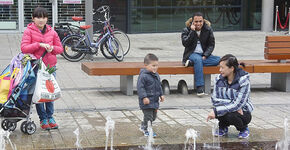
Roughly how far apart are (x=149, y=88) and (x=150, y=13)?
16.7m

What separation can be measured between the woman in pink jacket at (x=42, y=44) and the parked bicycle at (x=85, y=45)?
694 centimetres

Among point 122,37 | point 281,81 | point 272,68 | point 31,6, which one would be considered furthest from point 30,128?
point 31,6

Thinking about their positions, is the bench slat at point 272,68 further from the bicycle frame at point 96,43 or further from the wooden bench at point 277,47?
the bicycle frame at point 96,43

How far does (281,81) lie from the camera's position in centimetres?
1060

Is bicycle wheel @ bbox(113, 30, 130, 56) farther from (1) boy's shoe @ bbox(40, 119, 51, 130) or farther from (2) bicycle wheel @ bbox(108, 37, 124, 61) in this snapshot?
(1) boy's shoe @ bbox(40, 119, 51, 130)

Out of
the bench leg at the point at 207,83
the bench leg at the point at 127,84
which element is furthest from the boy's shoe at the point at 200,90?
the bench leg at the point at 127,84

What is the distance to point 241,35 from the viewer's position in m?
22.5

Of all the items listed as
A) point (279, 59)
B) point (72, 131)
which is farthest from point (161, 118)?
point (279, 59)

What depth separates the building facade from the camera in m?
21.9

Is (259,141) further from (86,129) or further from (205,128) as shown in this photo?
(86,129)

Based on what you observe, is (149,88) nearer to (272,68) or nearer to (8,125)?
(8,125)

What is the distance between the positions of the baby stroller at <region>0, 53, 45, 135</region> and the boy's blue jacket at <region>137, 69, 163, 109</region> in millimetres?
1319

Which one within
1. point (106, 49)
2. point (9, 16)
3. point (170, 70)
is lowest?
point (170, 70)

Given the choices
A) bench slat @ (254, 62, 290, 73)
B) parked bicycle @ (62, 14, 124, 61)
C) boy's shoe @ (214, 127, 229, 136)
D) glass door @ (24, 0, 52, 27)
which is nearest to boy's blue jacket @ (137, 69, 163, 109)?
boy's shoe @ (214, 127, 229, 136)
